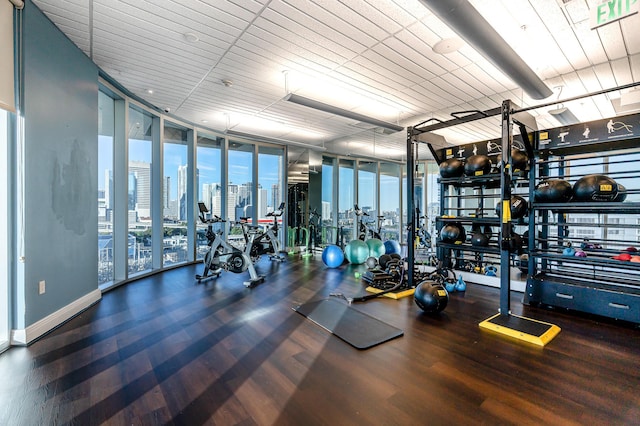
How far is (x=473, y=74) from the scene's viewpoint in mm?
4016

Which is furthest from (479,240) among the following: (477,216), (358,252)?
(358,252)

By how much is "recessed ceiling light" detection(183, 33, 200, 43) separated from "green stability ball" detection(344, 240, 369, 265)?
4679 mm

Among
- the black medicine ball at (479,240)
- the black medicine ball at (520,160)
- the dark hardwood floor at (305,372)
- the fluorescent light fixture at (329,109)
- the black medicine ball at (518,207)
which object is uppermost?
the fluorescent light fixture at (329,109)

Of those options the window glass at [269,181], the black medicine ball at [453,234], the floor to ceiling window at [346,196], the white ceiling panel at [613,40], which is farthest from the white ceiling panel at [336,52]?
the floor to ceiling window at [346,196]

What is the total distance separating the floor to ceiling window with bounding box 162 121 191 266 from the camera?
591 cm

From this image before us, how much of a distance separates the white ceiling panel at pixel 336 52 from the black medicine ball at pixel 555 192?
147cm

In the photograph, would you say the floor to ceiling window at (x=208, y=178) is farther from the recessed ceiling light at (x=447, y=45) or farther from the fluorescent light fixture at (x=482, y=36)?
the fluorescent light fixture at (x=482, y=36)

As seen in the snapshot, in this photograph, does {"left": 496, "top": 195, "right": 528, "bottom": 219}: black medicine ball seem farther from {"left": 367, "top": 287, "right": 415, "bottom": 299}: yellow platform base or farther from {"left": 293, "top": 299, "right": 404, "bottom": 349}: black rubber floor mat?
{"left": 293, "top": 299, "right": 404, "bottom": 349}: black rubber floor mat

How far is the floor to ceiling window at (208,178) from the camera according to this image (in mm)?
6781

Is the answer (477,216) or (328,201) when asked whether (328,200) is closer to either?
(328,201)

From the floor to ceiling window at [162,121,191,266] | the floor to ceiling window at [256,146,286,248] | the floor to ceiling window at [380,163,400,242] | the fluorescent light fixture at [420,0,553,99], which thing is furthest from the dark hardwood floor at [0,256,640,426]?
the floor to ceiling window at [380,163,400,242]

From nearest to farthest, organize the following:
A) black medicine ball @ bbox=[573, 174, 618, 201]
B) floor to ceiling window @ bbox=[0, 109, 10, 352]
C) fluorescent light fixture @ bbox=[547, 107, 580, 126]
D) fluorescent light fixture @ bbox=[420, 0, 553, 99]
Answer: fluorescent light fixture @ bbox=[420, 0, 553, 99]
floor to ceiling window @ bbox=[0, 109, 10, 352]
black medicine ball @ bbox=[573, 174, 618, 201]
fluorescent light fixture @ bbox=[547, 107, 580, 126]

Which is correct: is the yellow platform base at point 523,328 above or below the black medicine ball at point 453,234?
below

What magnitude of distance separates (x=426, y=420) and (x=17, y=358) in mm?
3210
